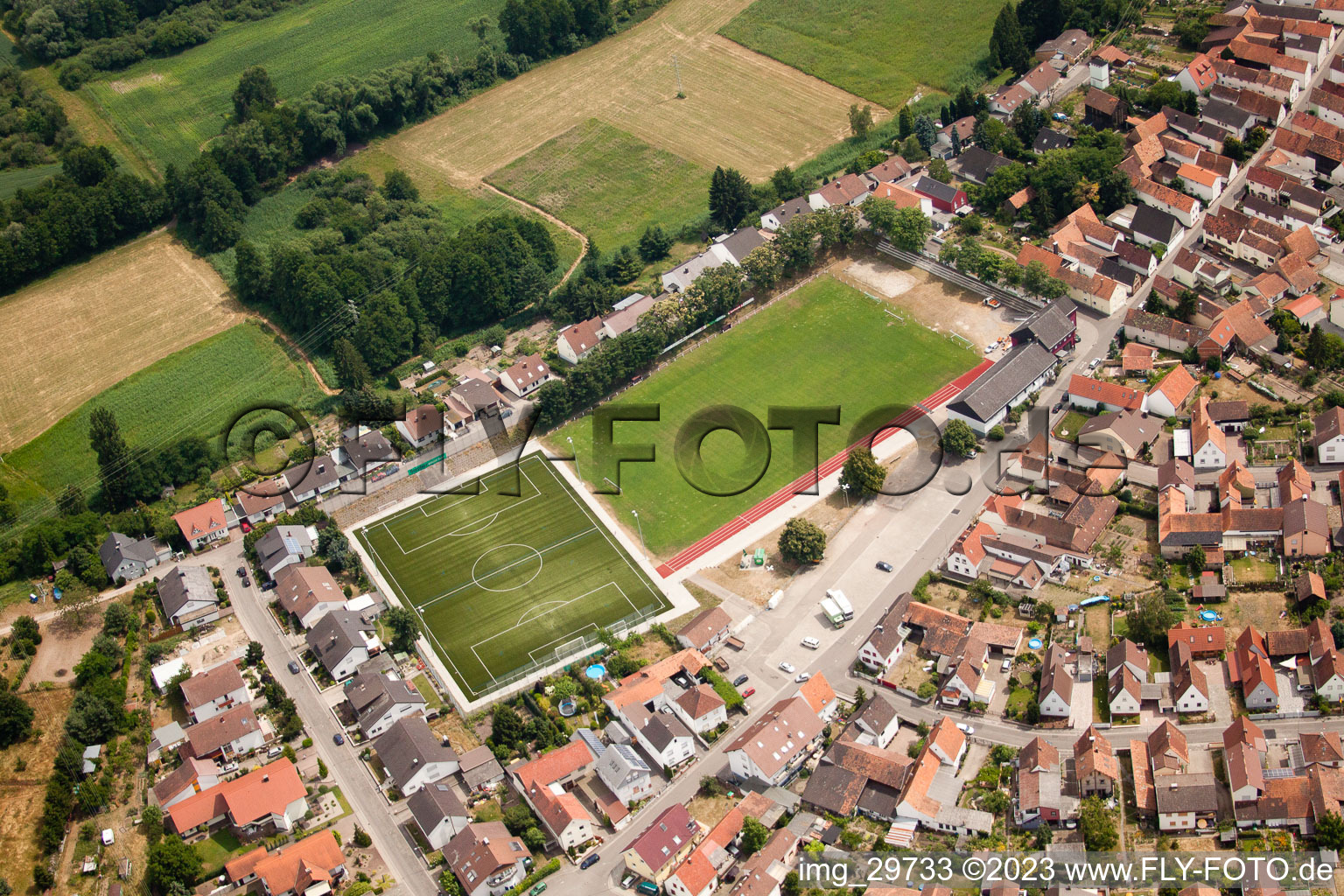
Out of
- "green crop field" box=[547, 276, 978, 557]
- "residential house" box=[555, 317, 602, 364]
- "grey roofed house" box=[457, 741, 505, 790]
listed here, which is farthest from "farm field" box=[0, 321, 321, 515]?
"grey roofed house" box=[457, 741, 505, 790]

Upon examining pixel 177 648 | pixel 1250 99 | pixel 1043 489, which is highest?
pixel 1250 99

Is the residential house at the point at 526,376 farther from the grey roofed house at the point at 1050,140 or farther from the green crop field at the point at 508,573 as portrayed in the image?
the grey roofed house at the point at 1050,140

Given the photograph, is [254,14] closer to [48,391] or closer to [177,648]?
[48,391]

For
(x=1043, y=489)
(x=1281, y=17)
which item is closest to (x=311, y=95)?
(x=1043, y=489)

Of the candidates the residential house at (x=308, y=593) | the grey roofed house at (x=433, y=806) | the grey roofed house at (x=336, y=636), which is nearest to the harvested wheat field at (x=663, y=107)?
the residential house at (x=308, y=593)

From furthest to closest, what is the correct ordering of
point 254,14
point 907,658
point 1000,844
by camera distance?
1. point 254,14
2. point 907,658
3. point 1000,844

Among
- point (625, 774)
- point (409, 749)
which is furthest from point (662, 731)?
point (409, 749)

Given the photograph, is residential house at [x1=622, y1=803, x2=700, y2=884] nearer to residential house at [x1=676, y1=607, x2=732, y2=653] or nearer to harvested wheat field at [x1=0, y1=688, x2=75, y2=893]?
residential house at [x1=676, y1=607, x2=732, y2=653]
